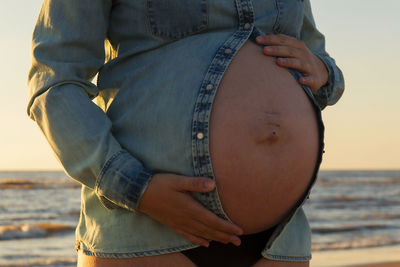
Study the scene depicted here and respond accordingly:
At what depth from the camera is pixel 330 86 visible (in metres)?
1.34

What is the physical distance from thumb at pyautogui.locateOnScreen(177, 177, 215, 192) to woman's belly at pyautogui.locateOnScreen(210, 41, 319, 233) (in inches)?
2.4

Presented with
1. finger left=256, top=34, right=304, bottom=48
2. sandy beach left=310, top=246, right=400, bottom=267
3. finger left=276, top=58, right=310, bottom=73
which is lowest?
sandy beach left=310, top=246, right=400, bottom=267

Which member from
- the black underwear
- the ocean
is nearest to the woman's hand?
the black underwear

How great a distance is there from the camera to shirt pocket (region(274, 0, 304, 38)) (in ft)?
4.16

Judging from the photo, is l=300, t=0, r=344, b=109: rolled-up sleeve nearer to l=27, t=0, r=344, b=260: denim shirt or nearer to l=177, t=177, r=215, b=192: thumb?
l=27, t=0, r=344, b=260: denim shirt

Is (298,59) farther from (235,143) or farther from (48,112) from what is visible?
(48,112)

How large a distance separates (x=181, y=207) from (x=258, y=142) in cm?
22

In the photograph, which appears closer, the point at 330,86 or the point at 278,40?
the point at 278,40

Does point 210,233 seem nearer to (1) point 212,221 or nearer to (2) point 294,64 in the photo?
(1) point 212,221

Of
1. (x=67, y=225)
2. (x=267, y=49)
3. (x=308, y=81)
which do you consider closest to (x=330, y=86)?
(x=308, y=81)

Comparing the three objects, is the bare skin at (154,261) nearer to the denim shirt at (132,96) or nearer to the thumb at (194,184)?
the denim shirt at (132,96)

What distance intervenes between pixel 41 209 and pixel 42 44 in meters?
9.39

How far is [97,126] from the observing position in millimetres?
1024

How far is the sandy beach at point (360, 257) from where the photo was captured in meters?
4.82
